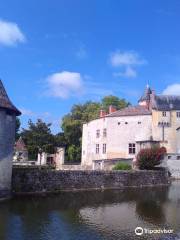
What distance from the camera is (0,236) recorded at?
527 inches

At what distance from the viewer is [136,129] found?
50.9 meters

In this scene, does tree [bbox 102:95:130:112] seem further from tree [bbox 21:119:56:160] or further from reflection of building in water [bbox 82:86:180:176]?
tree [bbox 21:119:56:160]

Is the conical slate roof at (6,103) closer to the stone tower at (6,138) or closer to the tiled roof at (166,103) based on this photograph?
the stone tower at (6,138)

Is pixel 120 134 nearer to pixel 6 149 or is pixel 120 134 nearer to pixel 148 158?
pixel 148 158

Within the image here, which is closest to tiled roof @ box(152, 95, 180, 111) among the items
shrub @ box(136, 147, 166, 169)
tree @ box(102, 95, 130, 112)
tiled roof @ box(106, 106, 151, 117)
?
tiled roof @ box(106, 106, 151, 117)

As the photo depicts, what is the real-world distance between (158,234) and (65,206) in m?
7.44

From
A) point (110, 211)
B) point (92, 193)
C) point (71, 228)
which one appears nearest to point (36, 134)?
point (92, 193)

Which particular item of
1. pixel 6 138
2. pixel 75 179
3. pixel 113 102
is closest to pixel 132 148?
pixel 75 179

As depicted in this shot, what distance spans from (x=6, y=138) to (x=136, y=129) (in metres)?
31.6

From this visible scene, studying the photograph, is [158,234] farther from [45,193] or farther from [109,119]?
[109,119]

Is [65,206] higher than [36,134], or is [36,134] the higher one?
[36,134]

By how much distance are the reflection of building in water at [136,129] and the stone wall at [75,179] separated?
38.6ft

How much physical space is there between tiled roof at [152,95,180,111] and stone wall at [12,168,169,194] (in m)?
14.1

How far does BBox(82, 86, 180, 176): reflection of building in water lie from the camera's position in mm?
49750
